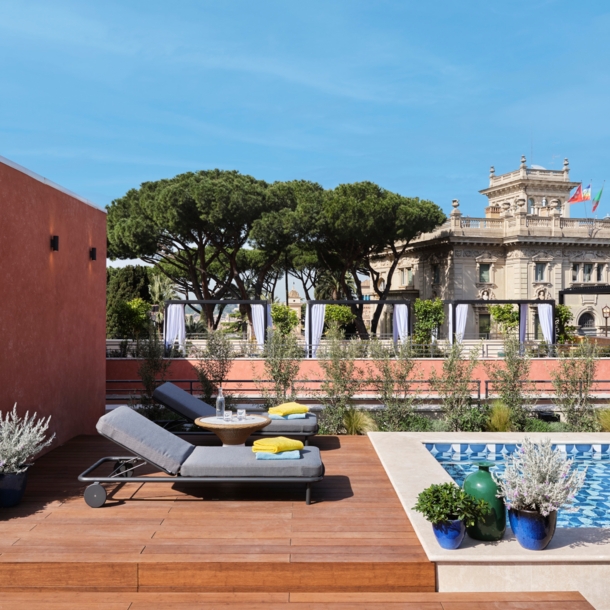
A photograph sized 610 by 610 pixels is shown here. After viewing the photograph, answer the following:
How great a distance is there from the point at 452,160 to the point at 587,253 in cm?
1756

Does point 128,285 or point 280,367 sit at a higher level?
point 128,285

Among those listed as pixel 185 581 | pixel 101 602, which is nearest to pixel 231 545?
pixel 185 581

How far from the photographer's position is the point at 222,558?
4.32 m

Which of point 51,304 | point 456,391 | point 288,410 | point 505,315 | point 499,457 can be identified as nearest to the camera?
point 51,304

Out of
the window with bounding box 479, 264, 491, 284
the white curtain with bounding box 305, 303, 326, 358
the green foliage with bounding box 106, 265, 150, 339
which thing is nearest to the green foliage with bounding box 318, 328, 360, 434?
the white curtain with bounding box 305, 303, 326, 358

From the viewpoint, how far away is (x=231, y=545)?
459 cm

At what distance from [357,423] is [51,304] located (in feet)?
15.8

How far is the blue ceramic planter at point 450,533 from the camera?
4.41 metres

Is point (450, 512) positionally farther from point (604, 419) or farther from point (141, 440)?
point (604, 419)

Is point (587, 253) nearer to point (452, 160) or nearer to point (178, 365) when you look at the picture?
point (452, 160)

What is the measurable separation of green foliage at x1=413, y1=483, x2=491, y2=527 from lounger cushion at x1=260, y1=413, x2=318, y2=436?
3290 mm

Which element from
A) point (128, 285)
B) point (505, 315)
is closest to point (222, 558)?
point (505, 315)

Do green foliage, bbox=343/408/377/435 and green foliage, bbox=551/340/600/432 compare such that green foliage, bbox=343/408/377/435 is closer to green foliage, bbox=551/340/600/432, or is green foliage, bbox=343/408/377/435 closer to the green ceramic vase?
green foliage, bbox=551/340/600/432

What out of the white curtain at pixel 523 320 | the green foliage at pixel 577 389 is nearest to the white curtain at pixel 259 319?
the white curtain at pixel 523 320
